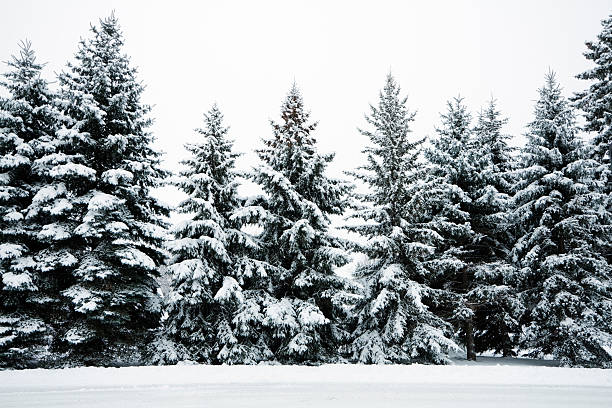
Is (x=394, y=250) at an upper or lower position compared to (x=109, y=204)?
lower

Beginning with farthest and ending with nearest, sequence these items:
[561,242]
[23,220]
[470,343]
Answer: [470,343], [561,242], [23,220]

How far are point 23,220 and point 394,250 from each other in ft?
49.1

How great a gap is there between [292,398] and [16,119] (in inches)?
605

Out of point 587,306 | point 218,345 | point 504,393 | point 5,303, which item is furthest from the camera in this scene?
point 587,306

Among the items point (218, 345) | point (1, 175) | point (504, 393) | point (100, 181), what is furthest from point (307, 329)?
point (1, 175)

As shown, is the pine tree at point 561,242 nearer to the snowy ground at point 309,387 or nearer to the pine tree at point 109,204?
the snowy ground at point 309,387

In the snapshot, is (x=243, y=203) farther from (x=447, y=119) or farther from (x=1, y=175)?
(x=447, y=119)

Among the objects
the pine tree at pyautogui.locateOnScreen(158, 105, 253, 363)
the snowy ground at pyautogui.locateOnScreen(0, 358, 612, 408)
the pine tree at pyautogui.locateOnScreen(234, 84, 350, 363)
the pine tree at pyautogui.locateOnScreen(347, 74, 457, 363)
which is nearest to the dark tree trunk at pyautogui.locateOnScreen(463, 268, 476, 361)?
the pine tree at pyautogui.locateOnScreen(347, 74, 457, 363)

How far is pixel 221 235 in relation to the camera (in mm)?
17062

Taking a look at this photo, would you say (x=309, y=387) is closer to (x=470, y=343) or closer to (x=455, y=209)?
(x=455, y=209)

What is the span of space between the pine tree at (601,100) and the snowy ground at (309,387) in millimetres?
12419

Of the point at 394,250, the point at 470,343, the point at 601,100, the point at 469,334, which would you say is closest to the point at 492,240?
the point at 469,334

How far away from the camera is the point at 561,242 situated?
1905 centimetres

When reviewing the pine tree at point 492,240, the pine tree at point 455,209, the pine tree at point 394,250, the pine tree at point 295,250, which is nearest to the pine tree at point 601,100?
the pine tree at point 492,240
